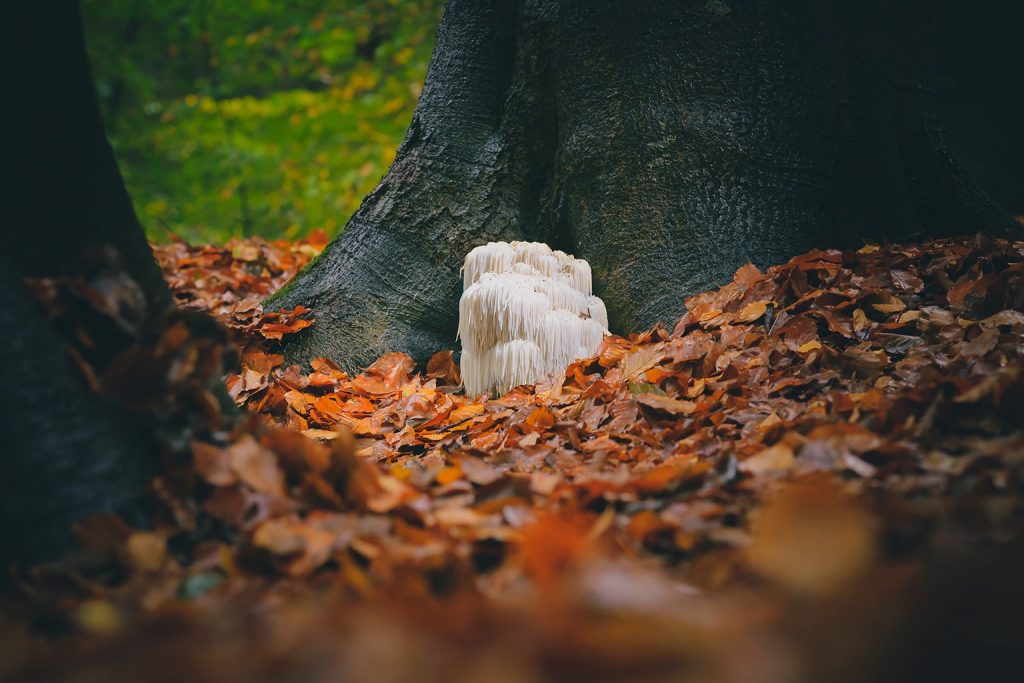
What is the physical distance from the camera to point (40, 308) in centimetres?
152

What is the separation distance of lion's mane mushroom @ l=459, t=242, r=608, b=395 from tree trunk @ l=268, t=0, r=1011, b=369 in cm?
22

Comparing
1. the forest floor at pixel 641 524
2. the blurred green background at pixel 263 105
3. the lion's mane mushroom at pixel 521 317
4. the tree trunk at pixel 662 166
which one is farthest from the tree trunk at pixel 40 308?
the blurred green background at pixel 263 105

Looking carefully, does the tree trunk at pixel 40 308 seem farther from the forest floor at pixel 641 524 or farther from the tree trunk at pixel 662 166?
the tree trunk at pixel 662 166

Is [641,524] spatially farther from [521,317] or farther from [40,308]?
[521,317]

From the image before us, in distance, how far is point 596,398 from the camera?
103 inches

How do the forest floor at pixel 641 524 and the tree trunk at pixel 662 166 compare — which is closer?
the forest floor at pixel 641 524

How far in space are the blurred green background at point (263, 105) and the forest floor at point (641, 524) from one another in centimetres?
721

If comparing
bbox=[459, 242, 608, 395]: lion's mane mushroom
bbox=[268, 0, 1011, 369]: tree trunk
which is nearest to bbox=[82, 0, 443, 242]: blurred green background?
bbox=[268, 0, 1011, 369]: tree trunk

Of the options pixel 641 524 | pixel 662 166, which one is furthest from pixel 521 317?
pixel 641 524

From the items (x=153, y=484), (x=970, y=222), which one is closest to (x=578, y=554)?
(x=153, y=484)

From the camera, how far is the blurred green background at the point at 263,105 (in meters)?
9.23

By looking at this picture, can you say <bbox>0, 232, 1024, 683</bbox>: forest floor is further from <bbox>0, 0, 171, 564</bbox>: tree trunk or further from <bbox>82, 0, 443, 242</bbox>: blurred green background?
<bbox>82, 0, 443, 242</bbox>: blurred green background

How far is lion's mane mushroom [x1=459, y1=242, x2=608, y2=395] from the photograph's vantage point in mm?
3107

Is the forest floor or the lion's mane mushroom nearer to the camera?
the forest floor
